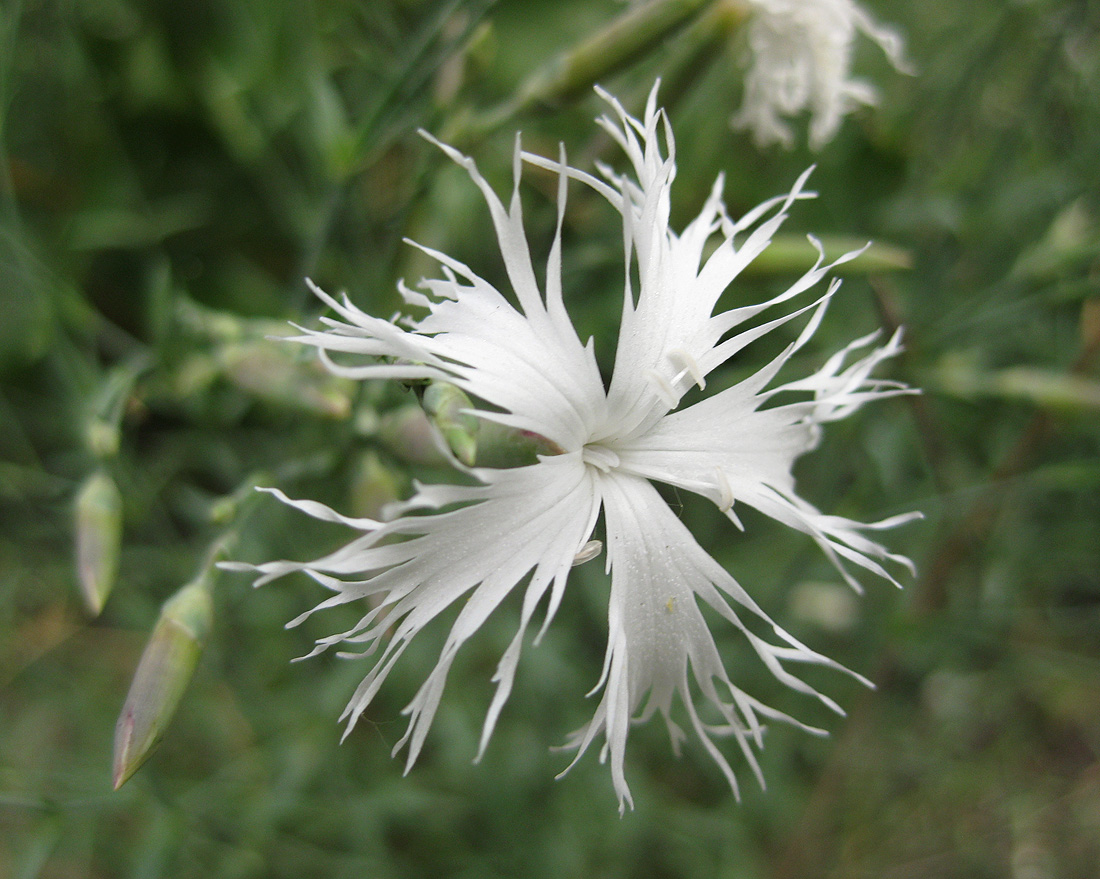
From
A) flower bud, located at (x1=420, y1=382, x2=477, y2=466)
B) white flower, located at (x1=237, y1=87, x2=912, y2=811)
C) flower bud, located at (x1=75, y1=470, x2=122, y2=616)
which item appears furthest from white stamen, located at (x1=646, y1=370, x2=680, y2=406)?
flower bud, located at (x1=75, y1=470, x2=122, y2=616)

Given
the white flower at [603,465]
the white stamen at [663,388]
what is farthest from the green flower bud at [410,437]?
the white stamen at [663,388]

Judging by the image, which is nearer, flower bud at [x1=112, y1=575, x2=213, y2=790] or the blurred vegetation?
flower bud at [x1=112, y1=575, x2=213, y2=790]

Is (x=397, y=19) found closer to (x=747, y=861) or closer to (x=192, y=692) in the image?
(x=192, y=692)

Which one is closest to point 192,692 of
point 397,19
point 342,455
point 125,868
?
point 125,868

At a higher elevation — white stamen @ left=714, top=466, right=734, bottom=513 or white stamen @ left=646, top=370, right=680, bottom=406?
white stamen @ left=646, top=370, right=680, bottom=406

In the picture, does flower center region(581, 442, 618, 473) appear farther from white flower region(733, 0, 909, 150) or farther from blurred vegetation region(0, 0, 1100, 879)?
white flower region(733, 0, 909, 150)

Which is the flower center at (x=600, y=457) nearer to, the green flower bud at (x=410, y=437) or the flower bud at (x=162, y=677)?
the green flower bud at (x=410, y=437)
